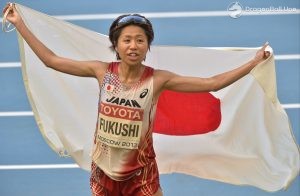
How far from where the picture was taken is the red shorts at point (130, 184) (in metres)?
2.59

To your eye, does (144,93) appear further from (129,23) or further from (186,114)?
(186,114)

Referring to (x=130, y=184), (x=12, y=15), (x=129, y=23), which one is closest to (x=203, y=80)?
(x=129, y=23)

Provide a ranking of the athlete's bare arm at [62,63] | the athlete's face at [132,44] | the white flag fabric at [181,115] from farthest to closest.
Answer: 1. the white flag fabric at [181,115]
2. the athlete's bare arm at [62,63]
3. the athlete's face at [132,44]

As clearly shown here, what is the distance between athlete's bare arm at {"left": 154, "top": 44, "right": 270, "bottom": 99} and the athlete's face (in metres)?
0.13

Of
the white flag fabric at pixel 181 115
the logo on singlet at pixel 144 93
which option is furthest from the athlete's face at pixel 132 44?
the white flag fabric at pixel 181 115

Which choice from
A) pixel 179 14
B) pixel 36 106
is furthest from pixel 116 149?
pixel 179 14

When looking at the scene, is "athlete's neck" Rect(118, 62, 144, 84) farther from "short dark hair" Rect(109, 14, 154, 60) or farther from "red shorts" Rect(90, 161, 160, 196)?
"red shorts" Rect(90, 161, 160, 196)

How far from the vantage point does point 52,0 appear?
3795mm

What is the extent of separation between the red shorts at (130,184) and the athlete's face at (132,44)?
0.47 metres

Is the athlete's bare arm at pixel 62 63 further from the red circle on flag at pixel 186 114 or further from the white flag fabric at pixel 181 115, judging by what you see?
the red circle on flag at pixel 186 114

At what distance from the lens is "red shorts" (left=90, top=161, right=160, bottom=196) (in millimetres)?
2592

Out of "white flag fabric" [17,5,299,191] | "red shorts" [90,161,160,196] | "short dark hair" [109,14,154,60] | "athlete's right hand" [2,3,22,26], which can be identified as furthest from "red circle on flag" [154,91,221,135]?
"athlete's right hand" [2,3,22,26]

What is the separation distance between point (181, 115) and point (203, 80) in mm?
625

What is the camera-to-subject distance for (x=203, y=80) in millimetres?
2574
